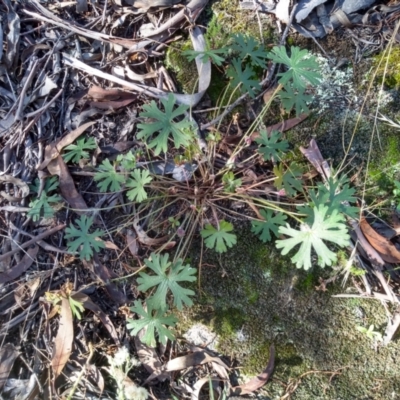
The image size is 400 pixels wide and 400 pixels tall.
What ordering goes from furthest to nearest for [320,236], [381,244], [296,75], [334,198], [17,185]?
[17,185]
[381,244]
[296,75]
[334,198]
[320,236]

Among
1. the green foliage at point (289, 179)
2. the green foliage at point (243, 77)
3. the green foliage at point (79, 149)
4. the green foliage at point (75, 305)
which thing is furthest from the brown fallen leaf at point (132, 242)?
the green foliage at point (243, 77)

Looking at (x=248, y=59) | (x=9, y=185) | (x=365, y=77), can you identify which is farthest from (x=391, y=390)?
(x=9, y=185)

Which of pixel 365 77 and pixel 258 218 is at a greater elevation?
pixel 365 77

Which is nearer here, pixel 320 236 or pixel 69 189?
pixel 320 236

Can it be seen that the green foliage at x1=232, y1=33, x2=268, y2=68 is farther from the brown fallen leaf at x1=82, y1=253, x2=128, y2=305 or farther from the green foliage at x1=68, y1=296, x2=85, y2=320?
the green foliage at x1=68, y1=296, x2=85, y2=320

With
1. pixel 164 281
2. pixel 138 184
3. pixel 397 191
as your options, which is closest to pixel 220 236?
pixel 164 281

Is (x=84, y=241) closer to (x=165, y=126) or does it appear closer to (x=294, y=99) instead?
(x=165, y=126)

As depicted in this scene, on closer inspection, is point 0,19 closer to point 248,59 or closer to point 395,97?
point 248,59

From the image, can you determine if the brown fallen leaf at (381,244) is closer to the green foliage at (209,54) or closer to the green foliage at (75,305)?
the green foliage at (209,54)
